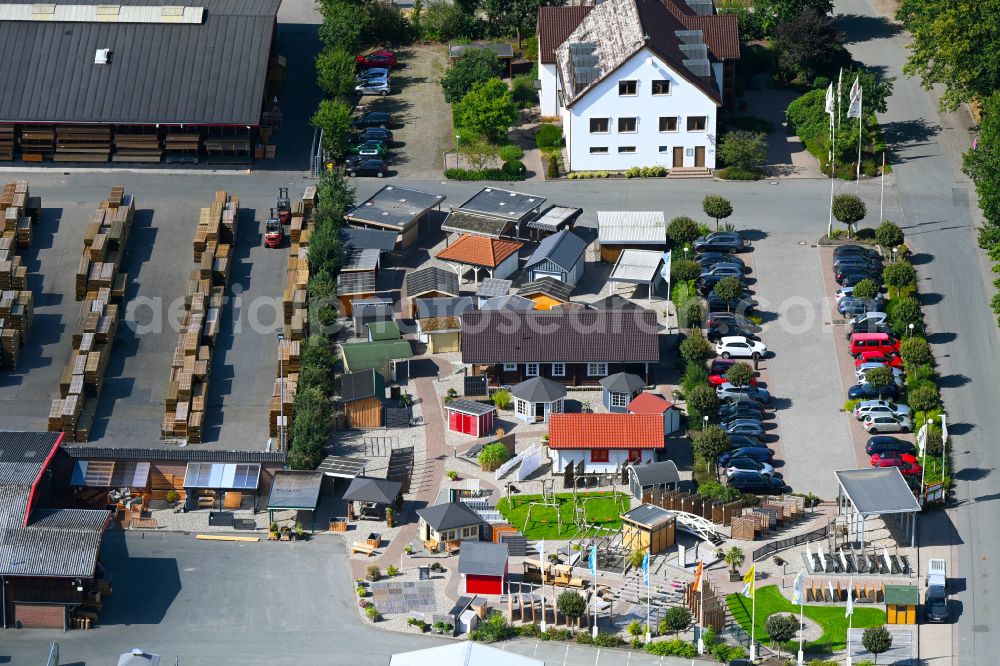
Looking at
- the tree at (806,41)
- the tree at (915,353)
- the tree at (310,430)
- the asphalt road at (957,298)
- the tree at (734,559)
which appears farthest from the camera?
the tree at (806,41)

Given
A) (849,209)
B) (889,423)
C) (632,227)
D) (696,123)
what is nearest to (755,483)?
(889,423)

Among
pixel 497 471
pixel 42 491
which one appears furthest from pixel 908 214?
pixel 42 491

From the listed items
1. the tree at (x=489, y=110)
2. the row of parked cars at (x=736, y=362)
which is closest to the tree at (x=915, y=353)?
the row of parked cars at (x=736, y=362)

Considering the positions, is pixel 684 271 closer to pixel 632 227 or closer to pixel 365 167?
pixel 632 227

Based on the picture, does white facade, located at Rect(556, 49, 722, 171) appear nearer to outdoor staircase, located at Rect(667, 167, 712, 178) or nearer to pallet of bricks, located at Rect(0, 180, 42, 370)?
outdoor staircase, located at Rect(667, 167, 712, 178)

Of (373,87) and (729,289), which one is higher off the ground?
(373,87)

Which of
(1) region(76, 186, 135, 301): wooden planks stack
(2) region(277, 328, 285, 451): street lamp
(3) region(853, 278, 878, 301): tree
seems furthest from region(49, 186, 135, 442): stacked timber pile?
(3) region(853, 278, 878, 301): tree

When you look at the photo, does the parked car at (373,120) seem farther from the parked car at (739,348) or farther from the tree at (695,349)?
the parked car at (739,348)
